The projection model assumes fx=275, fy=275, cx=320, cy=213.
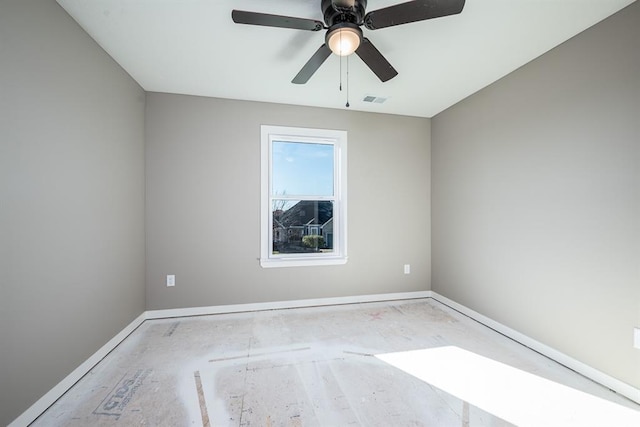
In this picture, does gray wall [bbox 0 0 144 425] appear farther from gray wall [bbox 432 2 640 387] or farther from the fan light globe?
gray wall [bbox 432 2 640 387]

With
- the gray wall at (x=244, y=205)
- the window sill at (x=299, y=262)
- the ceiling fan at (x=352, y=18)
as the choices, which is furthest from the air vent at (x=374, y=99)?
the window sill at (x=299, y=262)

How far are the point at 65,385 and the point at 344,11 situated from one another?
9.61 feet

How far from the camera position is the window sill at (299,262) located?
10.9 feet

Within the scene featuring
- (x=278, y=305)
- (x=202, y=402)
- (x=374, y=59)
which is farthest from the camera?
(x=278, y=305)

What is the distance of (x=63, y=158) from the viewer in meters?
1.84

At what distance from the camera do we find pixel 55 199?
177 centimetres

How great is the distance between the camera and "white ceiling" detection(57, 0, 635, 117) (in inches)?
71.8

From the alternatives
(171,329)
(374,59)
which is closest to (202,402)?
(171,329)

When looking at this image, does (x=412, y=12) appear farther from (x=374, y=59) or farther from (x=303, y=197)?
(x=303, y=197)

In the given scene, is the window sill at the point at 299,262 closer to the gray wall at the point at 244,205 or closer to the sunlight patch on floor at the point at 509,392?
the gray wall at the point at 244,205

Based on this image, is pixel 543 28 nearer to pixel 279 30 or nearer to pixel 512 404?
pixel 279 30

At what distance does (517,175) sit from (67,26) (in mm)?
3738

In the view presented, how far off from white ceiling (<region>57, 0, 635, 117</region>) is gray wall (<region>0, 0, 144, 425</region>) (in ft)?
1.14

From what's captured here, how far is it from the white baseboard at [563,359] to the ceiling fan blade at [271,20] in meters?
2.99
